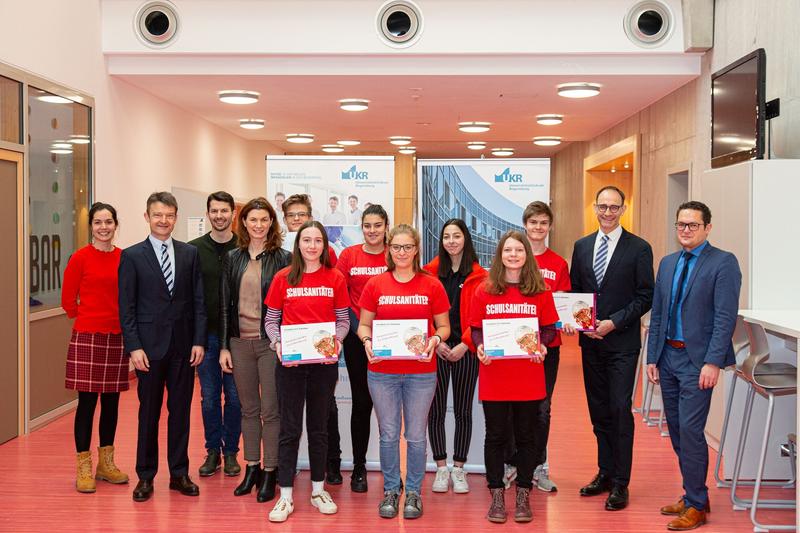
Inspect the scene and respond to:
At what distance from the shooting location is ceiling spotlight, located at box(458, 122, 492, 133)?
11.8 metres

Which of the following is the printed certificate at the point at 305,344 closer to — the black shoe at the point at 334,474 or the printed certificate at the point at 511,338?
the printed certificate at the point at 511,338

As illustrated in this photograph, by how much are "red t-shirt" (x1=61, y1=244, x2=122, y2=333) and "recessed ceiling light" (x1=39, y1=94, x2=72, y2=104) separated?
2435 millimetres

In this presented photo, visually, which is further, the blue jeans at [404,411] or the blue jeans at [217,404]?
the blue jeans at [217,404]

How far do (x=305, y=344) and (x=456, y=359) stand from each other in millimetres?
929

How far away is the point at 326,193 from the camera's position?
534 centimetres

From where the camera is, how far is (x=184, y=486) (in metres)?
4.79

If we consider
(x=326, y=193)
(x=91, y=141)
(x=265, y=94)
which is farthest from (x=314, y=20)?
(x=326, y=193)

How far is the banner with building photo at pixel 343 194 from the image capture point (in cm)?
530

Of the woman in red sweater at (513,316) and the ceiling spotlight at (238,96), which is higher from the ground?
the ceiling spotlight at (238,96)

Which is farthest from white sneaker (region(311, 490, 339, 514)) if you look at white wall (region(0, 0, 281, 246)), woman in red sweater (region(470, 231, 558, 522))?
white wall (region(0, 0, 281, 246))

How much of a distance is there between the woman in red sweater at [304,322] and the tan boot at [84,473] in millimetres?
1271

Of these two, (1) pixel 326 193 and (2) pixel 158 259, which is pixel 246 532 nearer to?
(2) pixel 158 259

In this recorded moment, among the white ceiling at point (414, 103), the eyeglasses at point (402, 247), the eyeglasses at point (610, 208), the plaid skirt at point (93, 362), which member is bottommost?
the plaid skirt at point (93, 362)

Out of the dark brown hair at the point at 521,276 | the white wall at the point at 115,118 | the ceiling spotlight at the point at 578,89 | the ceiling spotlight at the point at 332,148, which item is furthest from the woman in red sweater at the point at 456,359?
the ceiling spotlight at the point at 332,148
